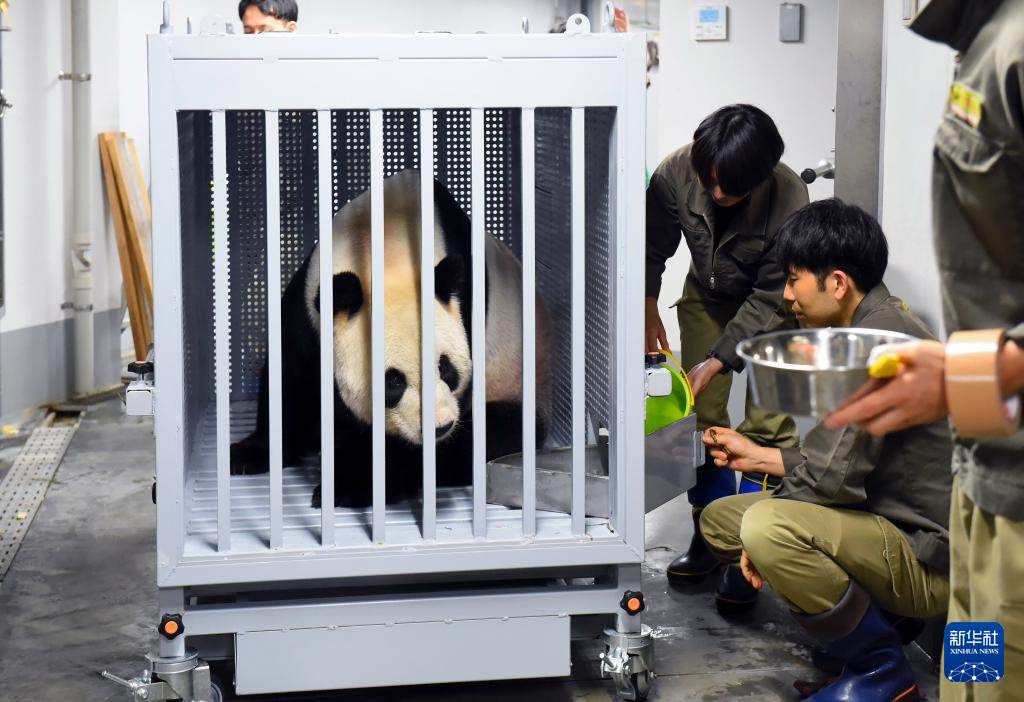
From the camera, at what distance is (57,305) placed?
18.9 ft

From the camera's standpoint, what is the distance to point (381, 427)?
2.13 meters

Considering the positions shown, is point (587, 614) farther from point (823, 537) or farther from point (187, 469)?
point (187, 469)

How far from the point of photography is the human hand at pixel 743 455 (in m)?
2.55

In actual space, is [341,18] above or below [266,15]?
above

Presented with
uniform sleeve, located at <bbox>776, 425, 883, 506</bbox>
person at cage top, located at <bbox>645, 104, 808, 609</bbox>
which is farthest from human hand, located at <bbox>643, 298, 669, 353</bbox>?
uniform sleeve, located at <bbox>776, 425, 883, 506</bbox>

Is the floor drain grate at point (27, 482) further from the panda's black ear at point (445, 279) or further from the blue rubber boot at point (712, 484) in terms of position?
the blue rubber boot at point (712, 484)

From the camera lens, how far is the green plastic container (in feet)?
8.37

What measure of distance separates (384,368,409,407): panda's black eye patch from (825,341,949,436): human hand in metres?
1.16

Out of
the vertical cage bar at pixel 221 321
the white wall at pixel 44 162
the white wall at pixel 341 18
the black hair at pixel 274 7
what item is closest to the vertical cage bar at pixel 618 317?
the vertical cage bar at pixel 221 321

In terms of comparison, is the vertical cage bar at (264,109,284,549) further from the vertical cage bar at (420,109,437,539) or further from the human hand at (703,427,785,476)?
the human hand at (703,427,785,476)

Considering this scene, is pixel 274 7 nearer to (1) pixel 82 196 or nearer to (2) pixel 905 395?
(1) pixel 82 196

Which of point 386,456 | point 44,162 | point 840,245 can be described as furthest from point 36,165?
point 840,245

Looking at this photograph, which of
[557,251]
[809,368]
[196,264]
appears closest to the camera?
[809,368]

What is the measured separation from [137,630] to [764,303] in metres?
1.74
